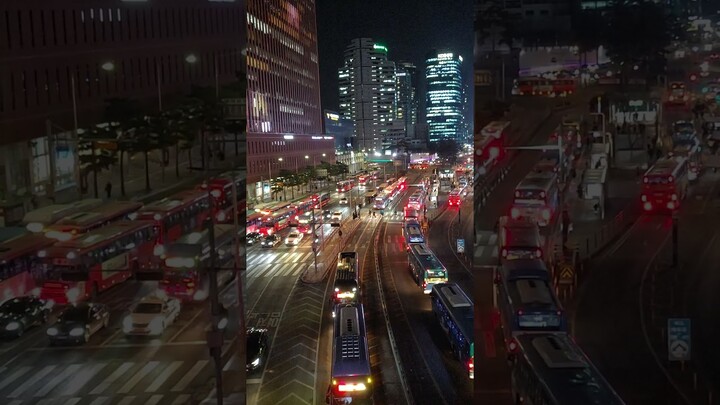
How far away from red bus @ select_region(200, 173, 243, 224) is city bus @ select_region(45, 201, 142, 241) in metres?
0.37

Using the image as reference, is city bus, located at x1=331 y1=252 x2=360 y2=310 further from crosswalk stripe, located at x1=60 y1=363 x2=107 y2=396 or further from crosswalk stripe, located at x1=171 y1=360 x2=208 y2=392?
crosswalk stripe, located at x1=60 y1=363 x2=107 y2=396

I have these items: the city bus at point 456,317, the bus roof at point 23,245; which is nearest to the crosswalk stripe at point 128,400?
the bus roof at point 23,245

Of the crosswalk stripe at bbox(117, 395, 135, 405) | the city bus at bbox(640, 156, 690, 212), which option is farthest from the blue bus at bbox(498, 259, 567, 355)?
the crosswalk stripe at bbox(117, 395, 135, 405)

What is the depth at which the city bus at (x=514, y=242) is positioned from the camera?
10.5ft

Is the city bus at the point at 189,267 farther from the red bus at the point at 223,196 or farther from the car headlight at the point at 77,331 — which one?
the car headlight at the point at 77,331

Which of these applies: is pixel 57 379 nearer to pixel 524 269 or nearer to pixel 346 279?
pixel 346 279

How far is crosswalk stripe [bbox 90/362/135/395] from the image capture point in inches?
108

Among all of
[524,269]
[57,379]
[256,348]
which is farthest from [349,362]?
[57,379]

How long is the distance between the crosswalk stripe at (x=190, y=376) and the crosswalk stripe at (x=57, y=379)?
0.53 meters

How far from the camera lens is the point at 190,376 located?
2727 millimetres

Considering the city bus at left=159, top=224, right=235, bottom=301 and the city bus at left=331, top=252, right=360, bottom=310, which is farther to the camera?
the city bus at left=331, top=252, right=360, bottom=310

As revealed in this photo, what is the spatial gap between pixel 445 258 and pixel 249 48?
3129mm

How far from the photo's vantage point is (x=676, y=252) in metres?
3.37

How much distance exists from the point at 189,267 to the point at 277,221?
1.38m
